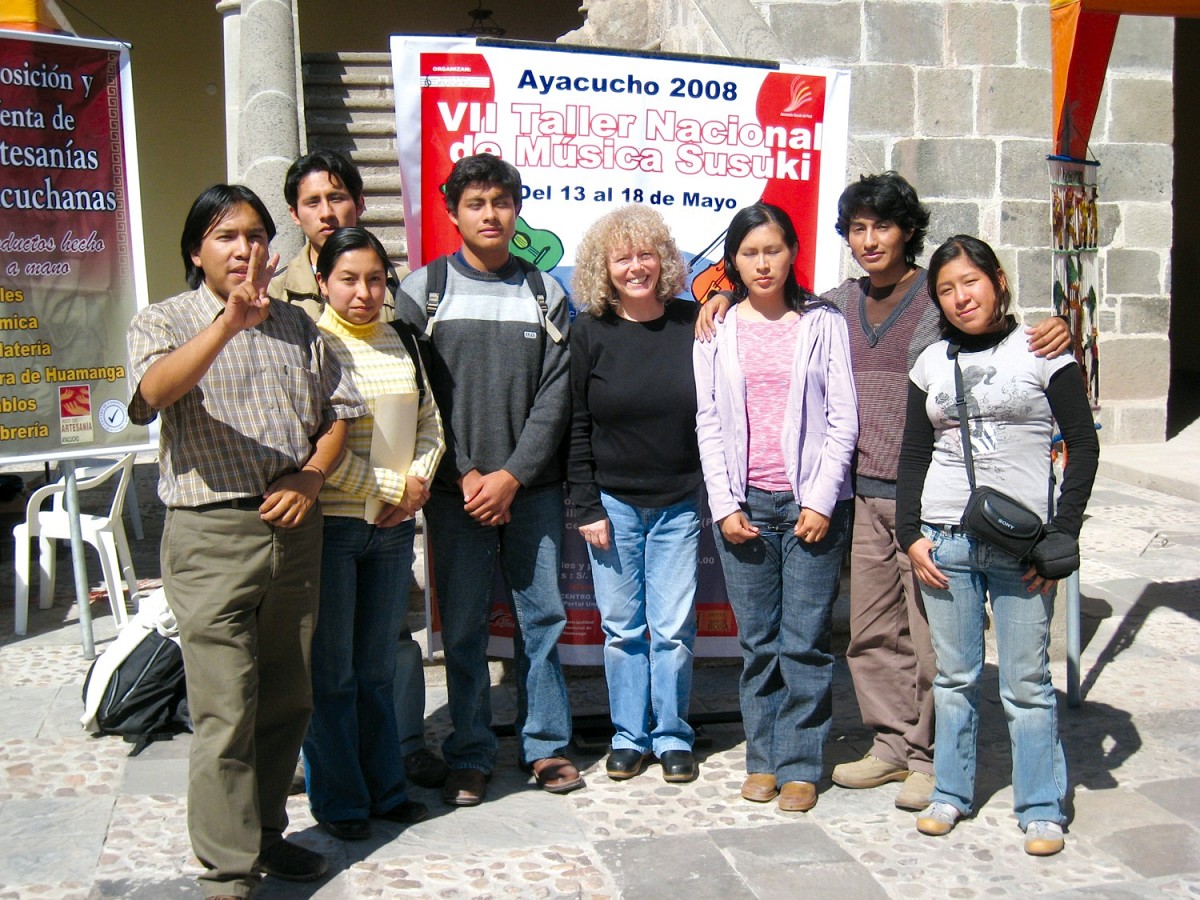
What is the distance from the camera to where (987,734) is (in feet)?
14.4

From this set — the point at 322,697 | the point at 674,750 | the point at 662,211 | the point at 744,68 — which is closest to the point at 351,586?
the point at 322,697

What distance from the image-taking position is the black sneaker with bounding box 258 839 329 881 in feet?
10.8

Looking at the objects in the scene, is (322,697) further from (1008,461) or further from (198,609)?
(1008,461)

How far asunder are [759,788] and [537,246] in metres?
1.98

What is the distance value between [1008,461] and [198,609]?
7.22 ft

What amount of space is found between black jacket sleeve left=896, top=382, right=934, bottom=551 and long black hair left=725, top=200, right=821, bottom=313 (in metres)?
0.44

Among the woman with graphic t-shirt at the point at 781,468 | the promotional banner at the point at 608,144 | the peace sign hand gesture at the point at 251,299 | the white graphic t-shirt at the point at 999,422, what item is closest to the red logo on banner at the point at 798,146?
→ the promotional banner at the point at 608,144

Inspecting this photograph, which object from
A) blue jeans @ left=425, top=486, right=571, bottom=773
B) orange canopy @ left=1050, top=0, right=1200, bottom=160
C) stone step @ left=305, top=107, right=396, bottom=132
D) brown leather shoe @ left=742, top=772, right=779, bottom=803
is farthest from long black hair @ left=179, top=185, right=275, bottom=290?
stone step @ left=305, top=107, right=396, bottom=132

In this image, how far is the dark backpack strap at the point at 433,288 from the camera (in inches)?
148

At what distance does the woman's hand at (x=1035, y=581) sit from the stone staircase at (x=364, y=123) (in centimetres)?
469

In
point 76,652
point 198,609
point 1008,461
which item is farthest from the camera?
point 76,652

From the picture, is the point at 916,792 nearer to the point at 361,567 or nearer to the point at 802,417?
the point at 802,417

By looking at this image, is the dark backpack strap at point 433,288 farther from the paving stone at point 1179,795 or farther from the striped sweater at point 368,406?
the paving stone at point 1179,795

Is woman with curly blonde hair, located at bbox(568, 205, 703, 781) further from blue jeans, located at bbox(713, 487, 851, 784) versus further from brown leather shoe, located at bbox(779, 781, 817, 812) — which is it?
brown leather shoe, located at bbox(779, 781, 817, 812)
